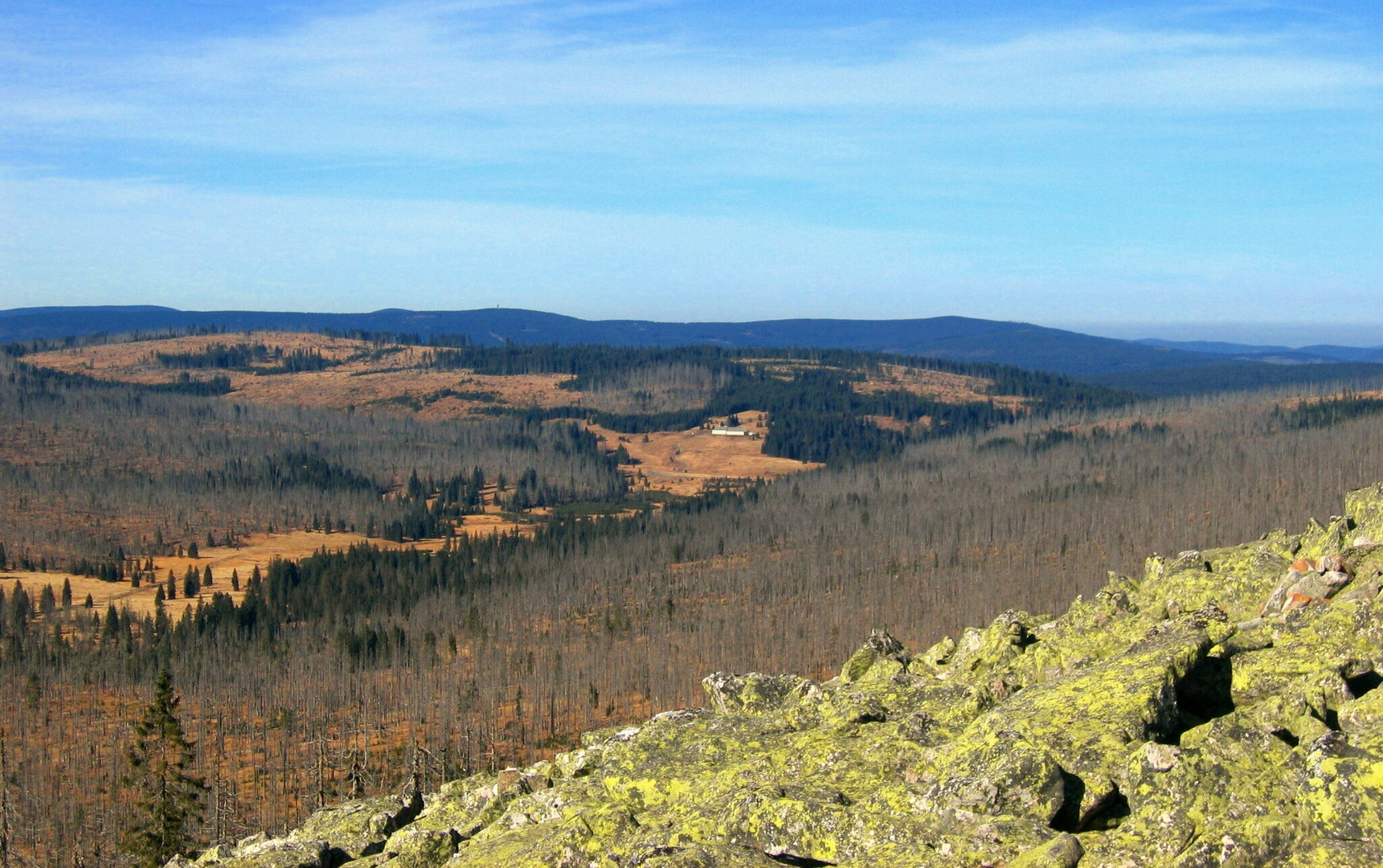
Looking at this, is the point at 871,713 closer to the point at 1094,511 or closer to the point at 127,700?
the point at 127,700

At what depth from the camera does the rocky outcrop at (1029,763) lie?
49.8 feet

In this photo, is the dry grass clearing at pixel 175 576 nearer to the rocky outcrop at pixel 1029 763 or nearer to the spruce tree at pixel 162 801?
the spruce tree at pixel 162 801

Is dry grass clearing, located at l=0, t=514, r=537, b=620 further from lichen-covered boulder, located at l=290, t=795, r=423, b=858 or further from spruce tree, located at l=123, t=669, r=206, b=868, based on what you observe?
lichen-covered boulder, located at l=290, t=795, r=423, b=858

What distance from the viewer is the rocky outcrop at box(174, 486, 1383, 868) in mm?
15164

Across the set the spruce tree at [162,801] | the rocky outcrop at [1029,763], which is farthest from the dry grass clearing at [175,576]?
the rocky outcrop at [1029,763]

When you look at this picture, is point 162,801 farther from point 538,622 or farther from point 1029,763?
point 538,622

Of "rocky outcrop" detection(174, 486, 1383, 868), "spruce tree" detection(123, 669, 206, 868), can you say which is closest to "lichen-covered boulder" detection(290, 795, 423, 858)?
"rocky outcrop" detection(174, 486, 1383, 868)

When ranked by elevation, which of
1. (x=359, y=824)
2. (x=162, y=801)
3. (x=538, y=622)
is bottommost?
(x=538, y=622)

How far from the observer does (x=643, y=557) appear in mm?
164500

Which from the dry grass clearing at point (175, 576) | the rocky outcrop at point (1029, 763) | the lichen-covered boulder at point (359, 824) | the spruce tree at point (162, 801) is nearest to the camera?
the rocky outcrop at point (1029, 763)

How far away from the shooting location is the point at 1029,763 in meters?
17.1

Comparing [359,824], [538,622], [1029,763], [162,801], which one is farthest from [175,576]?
[1029,763]

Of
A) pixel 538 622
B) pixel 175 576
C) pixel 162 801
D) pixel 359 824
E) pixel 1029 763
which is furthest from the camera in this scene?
pixel 175 576

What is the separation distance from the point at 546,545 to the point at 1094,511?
258ft
